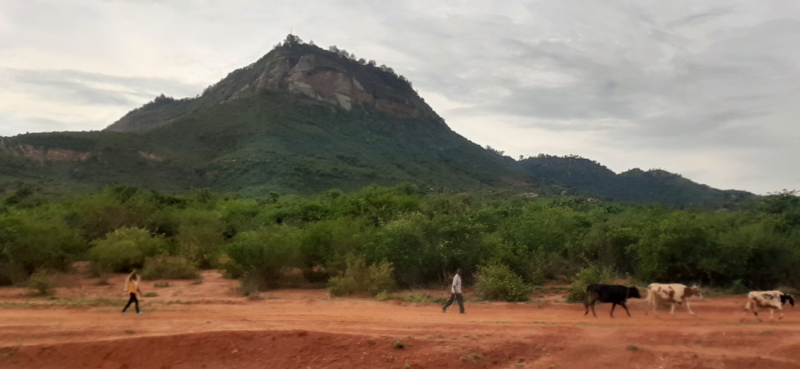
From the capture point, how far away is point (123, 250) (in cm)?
1934

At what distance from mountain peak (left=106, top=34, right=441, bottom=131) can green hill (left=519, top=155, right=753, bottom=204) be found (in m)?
30.3

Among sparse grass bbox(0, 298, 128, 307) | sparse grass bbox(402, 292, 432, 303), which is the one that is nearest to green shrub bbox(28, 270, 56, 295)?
sparse grass bbox(0, 298, 128, 307)

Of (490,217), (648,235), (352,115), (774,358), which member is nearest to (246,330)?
(774,358)

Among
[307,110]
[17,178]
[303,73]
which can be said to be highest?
[303,73]

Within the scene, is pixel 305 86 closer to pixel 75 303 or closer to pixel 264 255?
pixel 264 255

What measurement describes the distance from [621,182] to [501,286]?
326 feet

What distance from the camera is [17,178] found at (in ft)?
162

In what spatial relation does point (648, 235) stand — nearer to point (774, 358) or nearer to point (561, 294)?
point (561, 294)

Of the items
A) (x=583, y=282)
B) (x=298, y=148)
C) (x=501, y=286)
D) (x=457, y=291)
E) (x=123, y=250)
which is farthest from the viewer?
(x=298, y=148)

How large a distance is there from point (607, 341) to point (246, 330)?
6.89 metres

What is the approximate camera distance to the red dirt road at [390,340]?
8.77 metres

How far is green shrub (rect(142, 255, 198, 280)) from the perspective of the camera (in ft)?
Answer: 61.5

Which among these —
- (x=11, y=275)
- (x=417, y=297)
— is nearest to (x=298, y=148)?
(x=11, y=275)

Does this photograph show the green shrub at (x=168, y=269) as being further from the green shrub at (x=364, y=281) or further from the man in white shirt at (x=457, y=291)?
the man in white shirt at (x=457, y=291)
